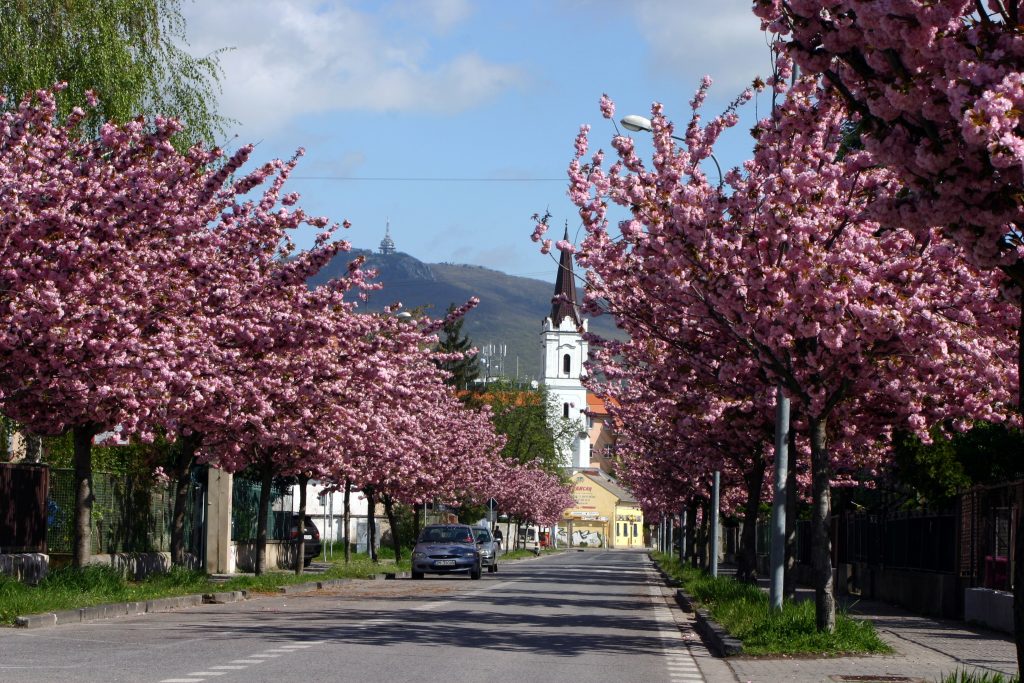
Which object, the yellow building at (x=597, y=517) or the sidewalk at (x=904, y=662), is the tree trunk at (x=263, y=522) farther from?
the yellow building at (x=597, y=517)

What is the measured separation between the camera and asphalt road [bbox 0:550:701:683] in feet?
44.9

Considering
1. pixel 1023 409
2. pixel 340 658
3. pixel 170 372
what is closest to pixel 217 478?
pixel 170 372

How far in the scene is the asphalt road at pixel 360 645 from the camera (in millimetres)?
13680

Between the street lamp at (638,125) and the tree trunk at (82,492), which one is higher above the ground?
the street lamp at (638,125)

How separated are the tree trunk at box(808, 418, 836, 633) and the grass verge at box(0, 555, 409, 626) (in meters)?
9.71

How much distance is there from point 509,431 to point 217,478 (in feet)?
215

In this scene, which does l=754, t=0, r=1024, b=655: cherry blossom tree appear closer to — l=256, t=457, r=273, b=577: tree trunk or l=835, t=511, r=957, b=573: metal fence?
l=835, t=511, r=957, b=573: metal fence

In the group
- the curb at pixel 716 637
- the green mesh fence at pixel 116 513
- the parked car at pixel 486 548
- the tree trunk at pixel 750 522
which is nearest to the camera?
the curb at pixel 716 637

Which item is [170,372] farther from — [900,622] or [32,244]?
[900,622]

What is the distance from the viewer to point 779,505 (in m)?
21.5

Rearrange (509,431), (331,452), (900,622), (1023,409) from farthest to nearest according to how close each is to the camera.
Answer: (509,431)
(331,452)
(900,622)
(1023,409)

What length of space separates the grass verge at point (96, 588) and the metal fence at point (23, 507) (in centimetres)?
211

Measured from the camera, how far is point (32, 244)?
21.0m

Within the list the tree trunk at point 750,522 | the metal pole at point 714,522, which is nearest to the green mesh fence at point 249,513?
the metal pole at point 714,522
